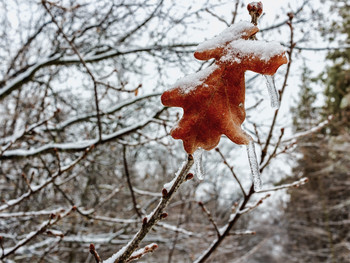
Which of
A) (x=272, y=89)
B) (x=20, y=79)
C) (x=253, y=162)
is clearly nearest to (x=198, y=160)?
(x=253, y=162)

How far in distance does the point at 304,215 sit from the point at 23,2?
67.6ft

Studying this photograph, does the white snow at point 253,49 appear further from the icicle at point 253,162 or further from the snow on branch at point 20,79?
the snow on branch at point 20,79

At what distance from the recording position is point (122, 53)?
455cm

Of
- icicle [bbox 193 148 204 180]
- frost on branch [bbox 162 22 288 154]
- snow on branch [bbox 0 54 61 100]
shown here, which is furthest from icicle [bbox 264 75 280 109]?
snow on branch [bbox 0 54 61 100]

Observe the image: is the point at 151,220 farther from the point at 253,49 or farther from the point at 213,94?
the point at 253,49

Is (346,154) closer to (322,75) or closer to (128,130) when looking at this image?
(322,75)

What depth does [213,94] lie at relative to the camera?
21.9 inches

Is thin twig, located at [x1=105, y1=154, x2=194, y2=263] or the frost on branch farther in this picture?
thin twig, located at [x1=105, y1=154, x2=194, y2=263]

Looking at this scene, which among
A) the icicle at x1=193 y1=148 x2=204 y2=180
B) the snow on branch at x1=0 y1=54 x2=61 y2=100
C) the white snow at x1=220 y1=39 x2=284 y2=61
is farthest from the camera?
Result: the snow on branch at x1=0 y1=54 x2=61 y2=100

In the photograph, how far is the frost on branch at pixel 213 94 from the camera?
55 centimetres

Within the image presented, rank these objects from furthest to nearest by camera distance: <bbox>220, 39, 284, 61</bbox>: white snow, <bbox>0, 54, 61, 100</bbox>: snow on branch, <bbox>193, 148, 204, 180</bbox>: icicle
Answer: <bbox>0, 54, 61, 100</bbox>: snow on branch
<bbox>193, 148, 204, 180</bbox>: icicle
<bbox>220, 39, 284, 61</bbox>: white snow

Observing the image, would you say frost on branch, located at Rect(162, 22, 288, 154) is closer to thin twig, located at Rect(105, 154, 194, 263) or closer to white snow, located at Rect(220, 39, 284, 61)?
white snow, located at Rect(220, 39, 284, 61)

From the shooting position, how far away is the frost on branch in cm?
55

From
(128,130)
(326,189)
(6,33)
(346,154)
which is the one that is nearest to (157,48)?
(128,130)
